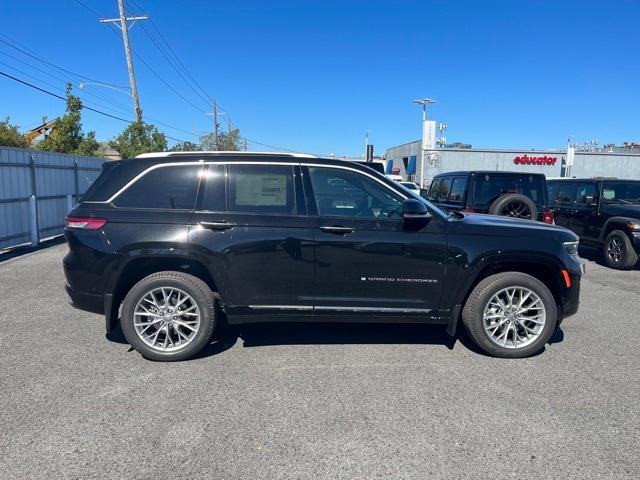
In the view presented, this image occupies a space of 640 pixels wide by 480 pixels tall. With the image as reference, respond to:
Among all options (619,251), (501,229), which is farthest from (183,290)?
(619,251)

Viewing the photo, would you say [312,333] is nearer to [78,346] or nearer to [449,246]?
[449,246]

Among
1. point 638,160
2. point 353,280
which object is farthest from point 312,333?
point 638,160

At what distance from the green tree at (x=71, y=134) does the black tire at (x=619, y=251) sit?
22768 mm

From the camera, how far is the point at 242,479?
2664 millimetres

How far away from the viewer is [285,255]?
4.21 meters

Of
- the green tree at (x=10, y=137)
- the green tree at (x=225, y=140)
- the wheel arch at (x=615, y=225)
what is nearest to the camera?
the wheel arch at (x=615, y=225)

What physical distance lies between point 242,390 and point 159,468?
1.03m

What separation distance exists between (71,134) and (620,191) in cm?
2363

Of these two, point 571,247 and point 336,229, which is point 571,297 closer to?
point 571,247

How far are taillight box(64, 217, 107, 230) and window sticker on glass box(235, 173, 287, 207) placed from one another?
1.21m

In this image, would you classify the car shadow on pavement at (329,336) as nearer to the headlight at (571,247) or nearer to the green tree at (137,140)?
A: the headlight at (571,247)

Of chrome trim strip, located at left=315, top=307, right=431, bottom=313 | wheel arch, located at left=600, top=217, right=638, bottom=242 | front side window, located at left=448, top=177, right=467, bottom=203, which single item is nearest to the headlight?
chrome trim strip, located at left=315, top=307, right=431, bottom=313

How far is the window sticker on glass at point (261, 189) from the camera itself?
4328 mm

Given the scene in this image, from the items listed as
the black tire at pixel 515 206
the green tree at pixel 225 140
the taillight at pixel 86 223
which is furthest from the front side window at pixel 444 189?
the green tree at pixel 225 140
